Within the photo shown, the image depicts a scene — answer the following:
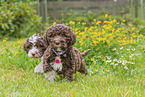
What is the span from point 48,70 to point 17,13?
16.0 feet

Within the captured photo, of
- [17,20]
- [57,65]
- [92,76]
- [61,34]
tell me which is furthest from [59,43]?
[17,20]

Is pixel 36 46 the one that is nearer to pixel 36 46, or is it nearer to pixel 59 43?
pixel 36 46

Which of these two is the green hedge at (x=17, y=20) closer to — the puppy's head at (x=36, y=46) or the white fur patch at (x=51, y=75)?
the puppy's head at (x=36, y=46)

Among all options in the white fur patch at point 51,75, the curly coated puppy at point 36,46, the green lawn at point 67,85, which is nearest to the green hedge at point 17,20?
the green lawn at point 67,85

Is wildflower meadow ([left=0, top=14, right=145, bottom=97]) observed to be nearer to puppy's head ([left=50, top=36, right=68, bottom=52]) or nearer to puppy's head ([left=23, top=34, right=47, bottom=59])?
puppy's head ([left=23, top=34, right=47, bottom=59])

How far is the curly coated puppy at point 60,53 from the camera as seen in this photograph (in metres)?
2.80

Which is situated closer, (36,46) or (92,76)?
(36,46)

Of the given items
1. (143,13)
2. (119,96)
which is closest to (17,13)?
(119,96)

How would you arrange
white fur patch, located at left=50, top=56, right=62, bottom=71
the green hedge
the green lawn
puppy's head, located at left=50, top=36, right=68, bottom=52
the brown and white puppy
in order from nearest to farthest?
the green lawn → puppy's head, located at left=50, top=36, right=68, bottom=52 → white fur patch, located at left=50, top=56, right=62, bottom=71 → the brown and white puppy → the green hedge

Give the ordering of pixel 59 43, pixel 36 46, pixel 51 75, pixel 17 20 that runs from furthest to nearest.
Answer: pixel 17 20, pixel 36 46, pixel 51 75, pixel 59 43

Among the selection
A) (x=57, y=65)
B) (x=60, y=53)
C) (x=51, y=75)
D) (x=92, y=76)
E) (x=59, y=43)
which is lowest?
(x=92, y=76)

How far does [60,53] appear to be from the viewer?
2891 mm

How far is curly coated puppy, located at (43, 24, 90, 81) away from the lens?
110 inches

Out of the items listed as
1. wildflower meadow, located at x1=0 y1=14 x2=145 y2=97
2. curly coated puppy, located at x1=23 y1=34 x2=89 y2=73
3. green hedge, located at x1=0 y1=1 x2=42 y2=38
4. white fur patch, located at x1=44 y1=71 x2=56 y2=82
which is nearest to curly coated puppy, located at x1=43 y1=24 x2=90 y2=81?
white fur patch, located at x1=44 y1=71 x2=56 y2=82
